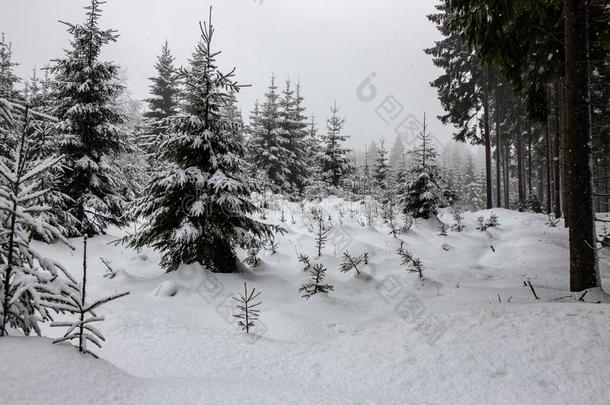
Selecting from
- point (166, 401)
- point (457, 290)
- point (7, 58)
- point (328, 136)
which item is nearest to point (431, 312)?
point (457, 290)

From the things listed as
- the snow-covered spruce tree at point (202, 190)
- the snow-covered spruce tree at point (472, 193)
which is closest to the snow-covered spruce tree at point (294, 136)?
the snow-covered spruce tree at point (202, 190)

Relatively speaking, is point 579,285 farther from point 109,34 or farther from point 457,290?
point 109,34

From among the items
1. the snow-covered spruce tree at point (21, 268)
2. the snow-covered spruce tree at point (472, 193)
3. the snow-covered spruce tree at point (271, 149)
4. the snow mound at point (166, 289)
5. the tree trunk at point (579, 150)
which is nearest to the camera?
the snow-covered spruce tree at point (21, 268)

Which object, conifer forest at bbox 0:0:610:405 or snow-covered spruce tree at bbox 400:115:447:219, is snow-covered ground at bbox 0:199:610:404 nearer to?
conifer forest at bbox 0:0:610:405

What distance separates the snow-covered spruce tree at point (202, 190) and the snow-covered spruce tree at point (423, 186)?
870 centimetres

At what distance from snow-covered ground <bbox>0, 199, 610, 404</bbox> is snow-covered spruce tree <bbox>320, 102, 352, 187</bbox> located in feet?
55.1

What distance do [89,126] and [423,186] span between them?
523 inches

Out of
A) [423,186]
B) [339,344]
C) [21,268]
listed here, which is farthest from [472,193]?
[21,268]

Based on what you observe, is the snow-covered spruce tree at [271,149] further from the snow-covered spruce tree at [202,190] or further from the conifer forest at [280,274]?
the snow-covered spruce tree at [202,190]

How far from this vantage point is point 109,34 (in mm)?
11820

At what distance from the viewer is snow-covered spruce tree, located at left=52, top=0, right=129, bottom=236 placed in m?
11.3

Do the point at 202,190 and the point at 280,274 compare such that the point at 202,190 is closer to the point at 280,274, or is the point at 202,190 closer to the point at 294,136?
the point at 280,274

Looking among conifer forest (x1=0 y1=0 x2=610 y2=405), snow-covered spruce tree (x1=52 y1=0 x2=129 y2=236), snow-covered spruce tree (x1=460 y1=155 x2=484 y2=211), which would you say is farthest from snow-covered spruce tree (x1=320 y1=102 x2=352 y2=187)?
snow-covered spruce tree (x1=460 y1=155 x2=484 y2=211)

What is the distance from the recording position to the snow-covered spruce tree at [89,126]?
11305 mm
